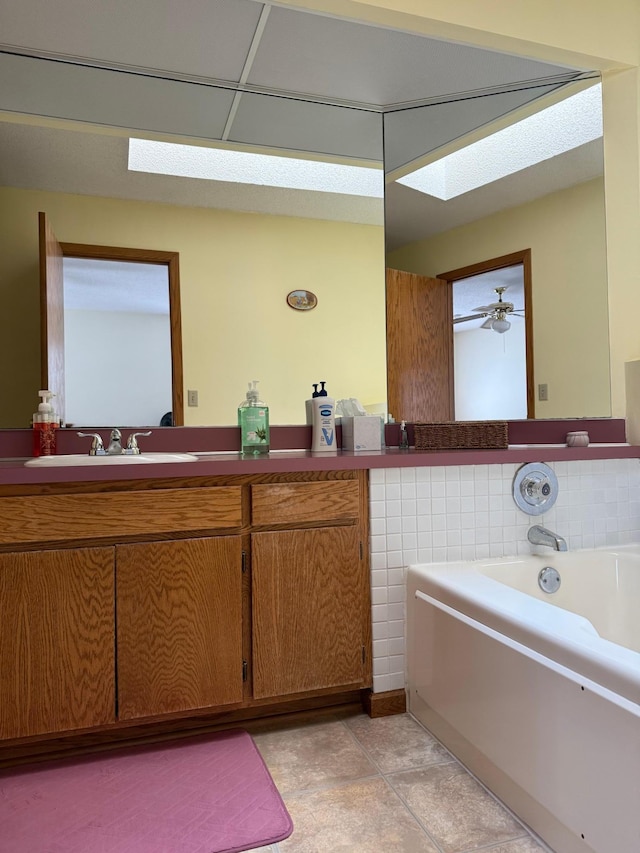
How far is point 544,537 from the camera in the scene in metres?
1.95

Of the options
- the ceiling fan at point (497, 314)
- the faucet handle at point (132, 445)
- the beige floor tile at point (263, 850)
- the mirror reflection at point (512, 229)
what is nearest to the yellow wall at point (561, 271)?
the mirror reflection at point (512, 229)

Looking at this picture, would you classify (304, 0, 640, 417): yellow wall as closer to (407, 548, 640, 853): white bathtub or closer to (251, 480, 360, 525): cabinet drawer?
(407, 548, 640, 853): white bathtub

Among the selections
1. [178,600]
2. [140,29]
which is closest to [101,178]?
[140,29]

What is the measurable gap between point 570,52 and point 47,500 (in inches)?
97.3

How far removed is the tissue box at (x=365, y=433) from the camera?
2.13 meters

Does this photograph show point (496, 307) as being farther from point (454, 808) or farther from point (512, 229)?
point (454, 808)

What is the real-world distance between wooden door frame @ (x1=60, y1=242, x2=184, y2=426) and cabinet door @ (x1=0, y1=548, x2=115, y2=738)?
2.32 ft

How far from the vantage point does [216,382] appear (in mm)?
2168

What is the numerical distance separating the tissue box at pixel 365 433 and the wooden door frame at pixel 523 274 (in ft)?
2.54

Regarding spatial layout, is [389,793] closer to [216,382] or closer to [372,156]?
[216,382]

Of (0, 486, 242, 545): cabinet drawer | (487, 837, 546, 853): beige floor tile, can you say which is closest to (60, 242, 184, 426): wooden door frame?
(0, 486, 242, 545): cabinet drawer

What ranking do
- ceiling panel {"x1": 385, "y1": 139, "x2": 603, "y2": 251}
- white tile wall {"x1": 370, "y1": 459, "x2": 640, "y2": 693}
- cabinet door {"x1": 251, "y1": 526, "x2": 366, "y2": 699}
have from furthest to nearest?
ceiling panel {"x1": 385, "y1": 139, "x2": 603, "y2": 251} < white tile wall {"x1": 370, "y1": 459, "x2": 640, "y2": 693} < cabinet door {"x1": 251, "y1": 526, "x2": 366, "y2": 699}

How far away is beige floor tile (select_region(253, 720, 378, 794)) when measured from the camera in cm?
152

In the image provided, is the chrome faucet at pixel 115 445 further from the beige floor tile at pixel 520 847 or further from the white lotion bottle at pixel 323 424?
the beige floor tile at pixel 520 847
